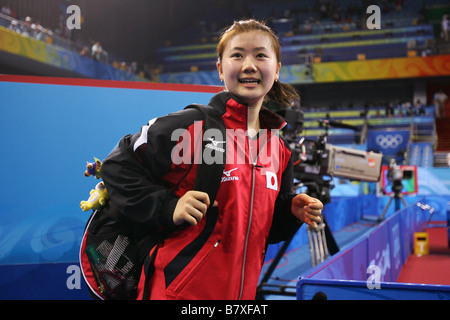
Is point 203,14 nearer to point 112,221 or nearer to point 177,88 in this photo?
point 177,88

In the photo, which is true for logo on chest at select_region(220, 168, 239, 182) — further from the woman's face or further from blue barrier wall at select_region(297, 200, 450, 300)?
blue barrier wall at select_region(297, 200, 450, 300)

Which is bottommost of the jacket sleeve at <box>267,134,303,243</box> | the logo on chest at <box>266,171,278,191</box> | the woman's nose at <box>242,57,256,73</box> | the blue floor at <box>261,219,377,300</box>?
the blue floor at <box>261,219,377,300</box>

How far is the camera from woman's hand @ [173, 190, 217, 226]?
3.05 feet

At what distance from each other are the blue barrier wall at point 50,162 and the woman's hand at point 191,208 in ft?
5.53

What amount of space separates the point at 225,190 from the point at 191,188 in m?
0.09

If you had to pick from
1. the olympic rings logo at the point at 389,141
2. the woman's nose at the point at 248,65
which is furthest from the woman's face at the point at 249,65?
the olympic rings logo at the point at 389,141

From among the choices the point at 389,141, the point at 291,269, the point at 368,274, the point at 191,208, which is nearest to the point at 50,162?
the point at 191,208

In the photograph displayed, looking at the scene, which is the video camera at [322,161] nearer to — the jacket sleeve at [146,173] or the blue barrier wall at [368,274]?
the blue barrier wall at [368,274]

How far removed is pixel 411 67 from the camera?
17234mm

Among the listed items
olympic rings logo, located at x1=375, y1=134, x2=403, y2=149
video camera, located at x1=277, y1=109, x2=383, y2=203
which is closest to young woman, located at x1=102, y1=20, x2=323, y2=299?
video camera, located at x1=277, y1=109, x2=383, y2=203

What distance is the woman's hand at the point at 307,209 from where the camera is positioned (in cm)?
114

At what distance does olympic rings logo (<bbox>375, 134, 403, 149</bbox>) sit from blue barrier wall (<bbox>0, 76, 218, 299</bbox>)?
13.5m
